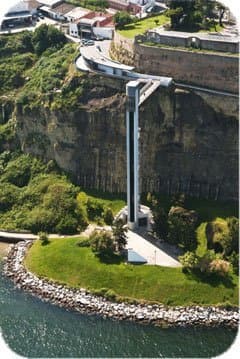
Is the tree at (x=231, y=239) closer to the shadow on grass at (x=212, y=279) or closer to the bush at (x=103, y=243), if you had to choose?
the shadow on grass at (x=212, y=279)

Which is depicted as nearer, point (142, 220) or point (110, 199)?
point (142, 220)

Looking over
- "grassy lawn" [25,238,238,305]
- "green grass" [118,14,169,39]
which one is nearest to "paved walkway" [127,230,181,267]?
"grassy lawn" [25,238,238,305]

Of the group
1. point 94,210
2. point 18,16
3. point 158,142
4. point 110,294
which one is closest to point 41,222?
point 94,210

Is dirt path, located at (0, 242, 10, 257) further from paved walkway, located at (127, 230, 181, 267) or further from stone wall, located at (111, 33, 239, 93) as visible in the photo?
stone wall, located at (111, 33, 239, 93)

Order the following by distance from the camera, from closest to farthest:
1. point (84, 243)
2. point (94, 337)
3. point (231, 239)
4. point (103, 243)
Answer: point (94, 337)
point (231, 239)
point (103, 243)
point (84, 243)

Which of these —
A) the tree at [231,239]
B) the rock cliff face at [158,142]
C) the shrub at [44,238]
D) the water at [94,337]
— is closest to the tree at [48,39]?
the rock cliff face at [158,142]

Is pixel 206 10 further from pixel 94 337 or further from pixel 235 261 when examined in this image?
pixel 94 337
